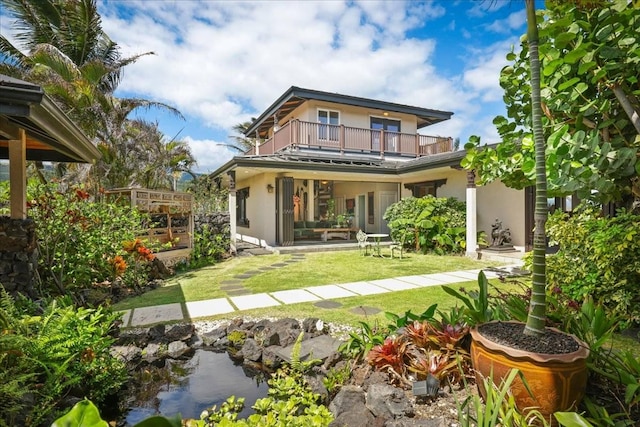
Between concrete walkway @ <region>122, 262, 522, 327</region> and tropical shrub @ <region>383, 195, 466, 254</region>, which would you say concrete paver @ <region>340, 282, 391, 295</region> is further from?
tropical shrub @ <region>383, 195, 466, 254</region>

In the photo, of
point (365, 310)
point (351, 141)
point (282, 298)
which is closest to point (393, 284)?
point (365, 310)

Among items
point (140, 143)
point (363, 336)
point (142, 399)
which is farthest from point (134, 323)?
point (140, 143)

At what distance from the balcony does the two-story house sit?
0.05 m

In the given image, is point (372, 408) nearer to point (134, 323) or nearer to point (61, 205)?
point (134, 323)

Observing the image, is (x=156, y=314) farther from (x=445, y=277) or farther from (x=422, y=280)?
(x=445, y=277)

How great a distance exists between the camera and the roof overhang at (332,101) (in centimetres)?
1381

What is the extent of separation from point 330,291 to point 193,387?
3.18 meters

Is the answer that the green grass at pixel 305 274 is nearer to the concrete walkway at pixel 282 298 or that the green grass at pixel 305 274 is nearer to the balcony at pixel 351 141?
the concrete walkway at pixel 282 298

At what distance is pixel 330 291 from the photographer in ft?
18.8

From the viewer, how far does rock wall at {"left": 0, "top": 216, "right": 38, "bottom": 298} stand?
4035mm

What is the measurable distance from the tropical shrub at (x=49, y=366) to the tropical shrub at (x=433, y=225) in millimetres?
9501

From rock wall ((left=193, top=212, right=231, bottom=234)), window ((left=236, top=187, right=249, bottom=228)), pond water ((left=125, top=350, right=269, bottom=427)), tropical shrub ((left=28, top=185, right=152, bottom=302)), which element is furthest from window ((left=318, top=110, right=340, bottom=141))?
pond water ((left=125, top=350, right=269, bottom=427))

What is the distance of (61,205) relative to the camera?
205 inches

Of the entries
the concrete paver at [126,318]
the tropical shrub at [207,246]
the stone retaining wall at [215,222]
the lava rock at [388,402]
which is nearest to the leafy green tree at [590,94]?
the lava rock at [388,402]
